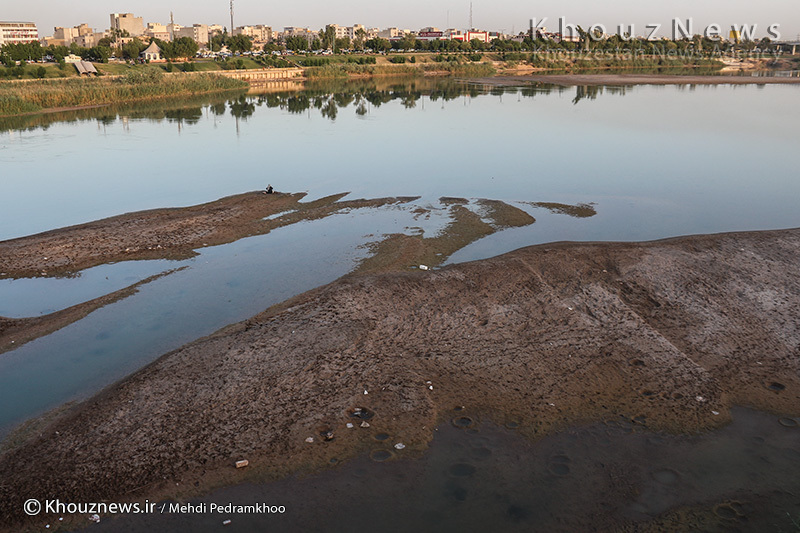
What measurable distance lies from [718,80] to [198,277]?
103m

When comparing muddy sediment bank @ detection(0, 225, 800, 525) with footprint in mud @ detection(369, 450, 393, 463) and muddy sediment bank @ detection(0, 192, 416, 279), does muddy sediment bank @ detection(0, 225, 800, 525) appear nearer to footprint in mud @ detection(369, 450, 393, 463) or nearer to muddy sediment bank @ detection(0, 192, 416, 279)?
footprint in mud @ detection(369, 450, 393, 463)

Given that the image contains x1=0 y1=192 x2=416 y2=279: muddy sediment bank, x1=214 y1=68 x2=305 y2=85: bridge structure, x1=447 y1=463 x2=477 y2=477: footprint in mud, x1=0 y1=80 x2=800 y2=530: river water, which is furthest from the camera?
x1=214 y1=68 x2=305 y2=85: bridge structure

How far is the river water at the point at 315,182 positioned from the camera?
14.9 meters

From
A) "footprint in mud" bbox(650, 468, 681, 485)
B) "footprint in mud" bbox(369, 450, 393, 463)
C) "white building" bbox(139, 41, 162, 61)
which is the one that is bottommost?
"footprint in mud" bbox(650, 468, 681, 485)

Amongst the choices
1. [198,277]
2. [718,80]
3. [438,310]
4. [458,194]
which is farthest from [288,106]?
[718,80]

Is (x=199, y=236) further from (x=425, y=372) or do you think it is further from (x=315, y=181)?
(x=425, y=372)

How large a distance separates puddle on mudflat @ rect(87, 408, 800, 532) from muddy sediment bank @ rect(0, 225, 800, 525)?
1.26 feet

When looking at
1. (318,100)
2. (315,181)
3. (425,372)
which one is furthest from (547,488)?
(318,100)

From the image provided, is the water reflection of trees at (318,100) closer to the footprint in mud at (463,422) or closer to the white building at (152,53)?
the white building at (152,53)

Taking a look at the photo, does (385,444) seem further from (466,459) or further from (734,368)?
(734,368)

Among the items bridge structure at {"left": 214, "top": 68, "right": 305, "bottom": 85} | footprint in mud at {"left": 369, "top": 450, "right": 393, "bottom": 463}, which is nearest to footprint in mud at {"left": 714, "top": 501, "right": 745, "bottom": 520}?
footprint in mud at {"left": 369, "top": 450, "right": 393, "bottom": 463}

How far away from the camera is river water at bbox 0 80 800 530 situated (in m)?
14.9

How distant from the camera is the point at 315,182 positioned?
29.2 meters

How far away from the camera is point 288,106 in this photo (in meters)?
62.8
